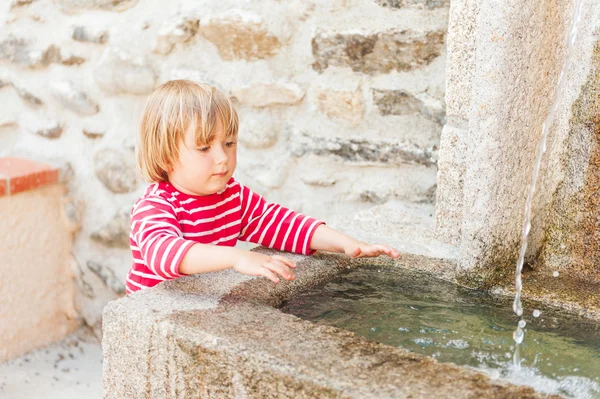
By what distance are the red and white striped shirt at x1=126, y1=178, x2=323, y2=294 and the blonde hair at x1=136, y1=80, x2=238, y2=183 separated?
0.28 feet

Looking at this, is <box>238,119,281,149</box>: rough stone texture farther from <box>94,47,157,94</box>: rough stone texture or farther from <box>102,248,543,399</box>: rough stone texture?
<box>102,248,543,399</box>: rough stone texture

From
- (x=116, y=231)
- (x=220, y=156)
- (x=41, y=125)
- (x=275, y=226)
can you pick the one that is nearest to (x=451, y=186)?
(x=275, y=226)

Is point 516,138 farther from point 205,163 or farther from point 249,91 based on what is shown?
point 249,91

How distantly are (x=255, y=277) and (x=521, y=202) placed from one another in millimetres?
562

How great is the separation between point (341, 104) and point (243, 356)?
108cm

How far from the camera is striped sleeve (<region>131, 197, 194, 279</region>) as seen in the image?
139cm

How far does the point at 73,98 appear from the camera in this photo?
2.50 metres

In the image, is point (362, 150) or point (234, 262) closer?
point (234, 262)

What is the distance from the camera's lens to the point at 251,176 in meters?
2.19

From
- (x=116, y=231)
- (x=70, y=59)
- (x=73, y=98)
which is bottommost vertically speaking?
(x=116, y=231)

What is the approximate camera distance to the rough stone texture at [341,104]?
2008 millimetres

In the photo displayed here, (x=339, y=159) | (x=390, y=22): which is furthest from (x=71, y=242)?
(x=390, y=22)

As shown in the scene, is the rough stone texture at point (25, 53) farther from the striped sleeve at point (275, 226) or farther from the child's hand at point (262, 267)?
the child's hand at point (262, 267)

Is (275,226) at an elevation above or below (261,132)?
below
